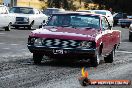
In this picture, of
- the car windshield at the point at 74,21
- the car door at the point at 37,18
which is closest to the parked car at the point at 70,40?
the car windshield at the point at 74,21

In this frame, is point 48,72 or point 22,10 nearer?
point 48,72

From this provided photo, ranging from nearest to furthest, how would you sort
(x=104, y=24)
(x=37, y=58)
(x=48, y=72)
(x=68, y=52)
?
(x=48, y=72), (x=68, y=52), (x=37, y=58), (x=104, y=24)

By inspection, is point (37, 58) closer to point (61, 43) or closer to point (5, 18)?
point (61, 43)

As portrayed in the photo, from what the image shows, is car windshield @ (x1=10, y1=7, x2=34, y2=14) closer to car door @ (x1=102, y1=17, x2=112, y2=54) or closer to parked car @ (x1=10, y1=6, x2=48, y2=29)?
parked car @ (x1=10, y1=6, x2=48, y2=29)

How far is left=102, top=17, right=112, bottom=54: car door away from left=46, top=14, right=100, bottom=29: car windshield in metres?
0.30

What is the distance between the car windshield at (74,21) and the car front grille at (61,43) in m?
1.33

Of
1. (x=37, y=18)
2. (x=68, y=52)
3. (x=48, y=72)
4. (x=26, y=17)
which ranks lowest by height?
(x=37, y=18)

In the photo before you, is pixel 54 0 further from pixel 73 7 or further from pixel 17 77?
pixel 17 77

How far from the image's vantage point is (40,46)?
13.0 m

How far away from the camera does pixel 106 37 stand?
14.3 metres

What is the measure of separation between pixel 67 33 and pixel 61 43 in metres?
0.35

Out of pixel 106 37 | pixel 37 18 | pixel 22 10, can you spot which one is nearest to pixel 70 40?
pixel 106 37

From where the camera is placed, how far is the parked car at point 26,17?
36.4m

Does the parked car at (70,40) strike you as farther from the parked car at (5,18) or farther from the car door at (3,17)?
the parked car at (5,18)
